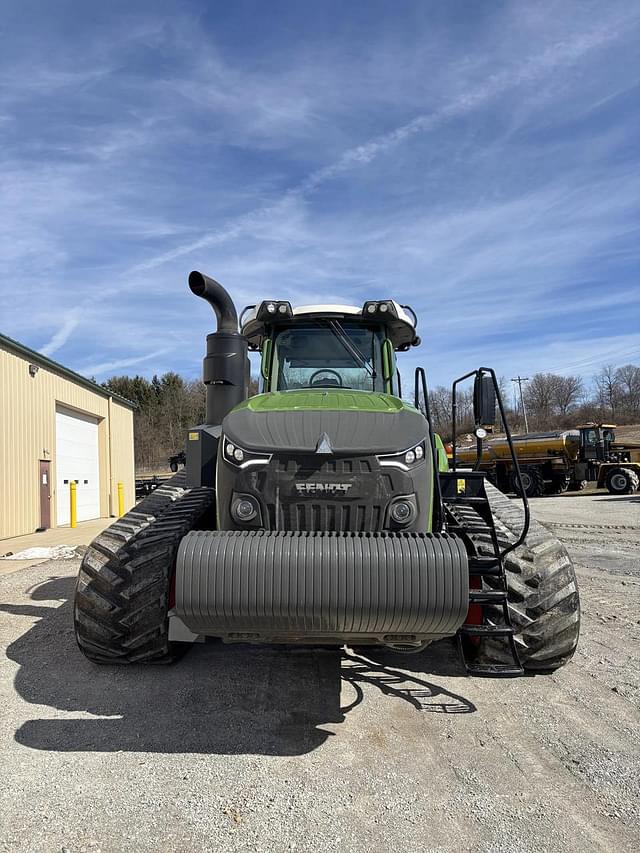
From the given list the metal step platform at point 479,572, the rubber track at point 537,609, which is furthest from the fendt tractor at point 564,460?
the rubber track at point 537,609

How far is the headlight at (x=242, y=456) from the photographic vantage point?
12.8ft

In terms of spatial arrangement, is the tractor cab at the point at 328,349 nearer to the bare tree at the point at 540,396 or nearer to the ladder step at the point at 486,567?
the ladder step at the point at 486,567

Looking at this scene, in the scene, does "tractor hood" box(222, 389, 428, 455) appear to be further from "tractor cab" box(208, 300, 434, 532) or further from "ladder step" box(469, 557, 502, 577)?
"ladder step" box(469, 557, 502, 577)

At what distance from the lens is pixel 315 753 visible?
353cm

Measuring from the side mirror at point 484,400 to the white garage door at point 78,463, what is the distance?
52.1 feet

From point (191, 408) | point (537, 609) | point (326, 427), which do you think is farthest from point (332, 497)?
point (191, 408)

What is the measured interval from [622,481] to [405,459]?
80.5 ft

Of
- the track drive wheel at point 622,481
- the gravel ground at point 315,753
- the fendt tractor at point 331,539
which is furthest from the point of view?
the track drive wheel at point 622,481

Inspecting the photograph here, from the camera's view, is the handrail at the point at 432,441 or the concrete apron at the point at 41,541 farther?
the concrete apron at the point at 41,541

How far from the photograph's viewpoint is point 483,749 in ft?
11.8

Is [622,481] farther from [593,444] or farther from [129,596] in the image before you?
[129,596]

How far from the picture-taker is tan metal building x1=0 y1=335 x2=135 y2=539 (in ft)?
49.9

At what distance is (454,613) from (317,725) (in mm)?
1264

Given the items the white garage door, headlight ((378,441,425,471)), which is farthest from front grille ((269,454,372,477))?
the white garage door
